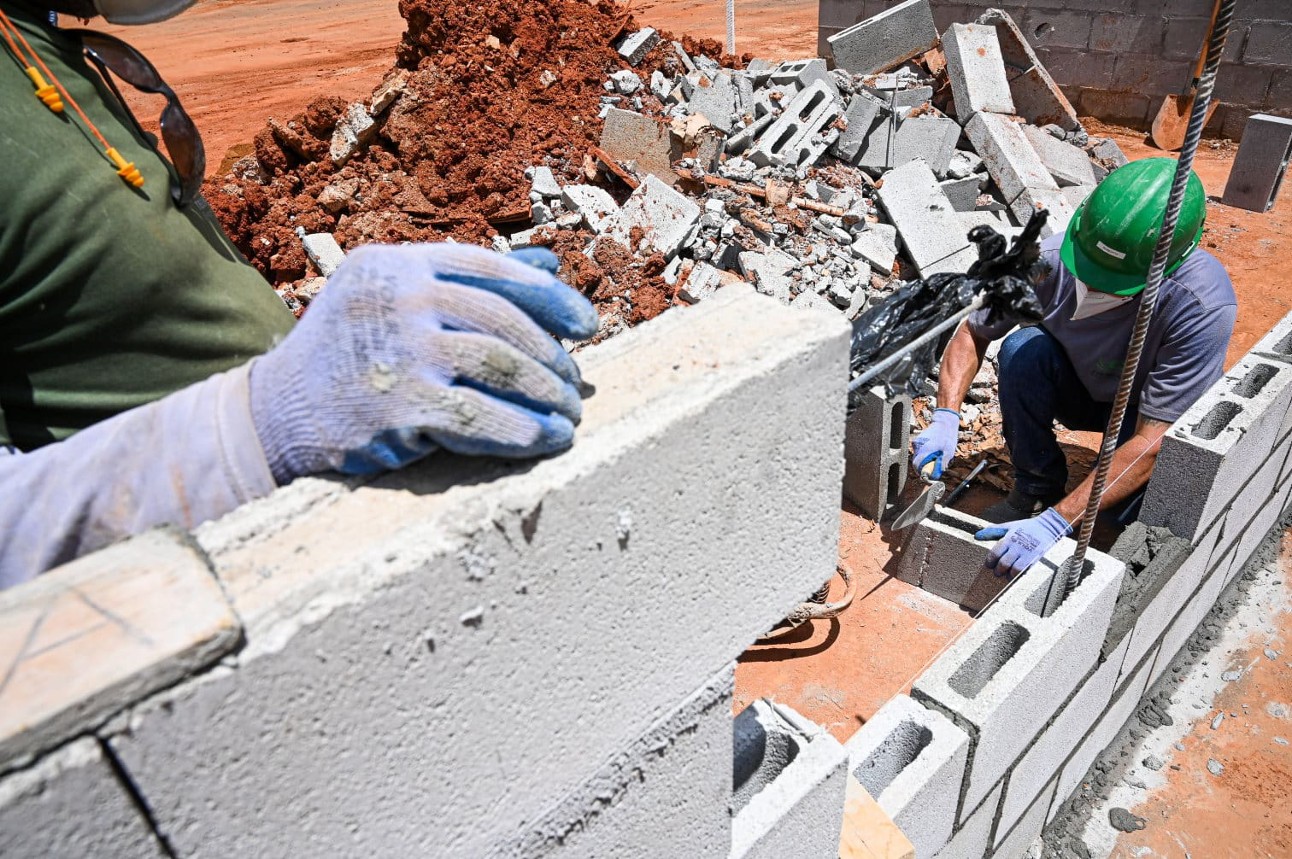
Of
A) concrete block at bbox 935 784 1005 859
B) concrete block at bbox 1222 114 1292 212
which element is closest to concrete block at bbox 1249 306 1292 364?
concrete block at bbox 935 784 1005 859

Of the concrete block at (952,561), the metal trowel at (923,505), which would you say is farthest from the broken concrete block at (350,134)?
the concrete block at (952,561)

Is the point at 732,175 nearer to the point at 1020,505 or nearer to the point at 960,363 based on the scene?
the point at 960,363

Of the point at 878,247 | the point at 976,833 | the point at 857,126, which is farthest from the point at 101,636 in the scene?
the point at 857,126

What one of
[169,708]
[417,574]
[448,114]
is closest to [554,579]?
[417,574]

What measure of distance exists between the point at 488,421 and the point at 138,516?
0.55m

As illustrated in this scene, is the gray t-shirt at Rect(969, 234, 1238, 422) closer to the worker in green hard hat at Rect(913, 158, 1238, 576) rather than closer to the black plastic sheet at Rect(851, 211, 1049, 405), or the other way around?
the worker in green hard hat at Rect(913, 158, 1238, 576)

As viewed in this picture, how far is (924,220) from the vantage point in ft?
22.6

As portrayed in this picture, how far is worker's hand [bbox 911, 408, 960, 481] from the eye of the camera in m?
3.99

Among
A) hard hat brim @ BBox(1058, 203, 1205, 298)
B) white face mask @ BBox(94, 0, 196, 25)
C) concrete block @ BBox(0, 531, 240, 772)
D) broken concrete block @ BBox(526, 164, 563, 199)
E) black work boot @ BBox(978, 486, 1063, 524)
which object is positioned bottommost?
black work boot @ BBox(978, 486, 1063, 524)

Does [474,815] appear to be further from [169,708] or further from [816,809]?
[816,809]

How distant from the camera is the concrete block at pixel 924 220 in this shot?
21.8 ft

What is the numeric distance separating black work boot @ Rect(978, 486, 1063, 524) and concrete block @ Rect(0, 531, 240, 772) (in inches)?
171

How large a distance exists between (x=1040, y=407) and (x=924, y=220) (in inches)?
126

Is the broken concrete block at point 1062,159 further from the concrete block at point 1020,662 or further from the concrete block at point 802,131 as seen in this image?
the concrete block at point 1020,662
